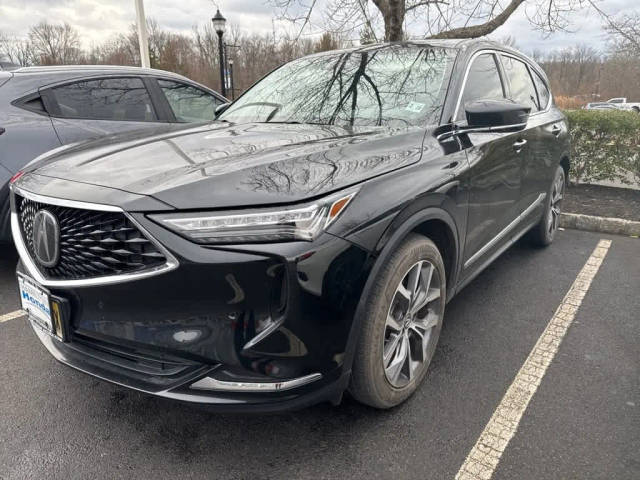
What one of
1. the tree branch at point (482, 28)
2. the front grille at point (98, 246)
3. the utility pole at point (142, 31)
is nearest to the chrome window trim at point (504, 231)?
the front grille at point (98, 246)

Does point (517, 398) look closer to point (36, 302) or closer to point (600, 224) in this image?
point (36, 302)

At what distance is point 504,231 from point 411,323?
140 cm

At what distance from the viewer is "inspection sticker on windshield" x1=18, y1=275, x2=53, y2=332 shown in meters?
1.88

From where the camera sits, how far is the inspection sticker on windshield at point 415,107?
257 centimetres

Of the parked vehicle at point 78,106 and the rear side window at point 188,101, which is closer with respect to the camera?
the parked vehicle at point 78,106

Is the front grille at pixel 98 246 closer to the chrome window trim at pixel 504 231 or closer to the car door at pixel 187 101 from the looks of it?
the chrome window trim at pixel 504 231

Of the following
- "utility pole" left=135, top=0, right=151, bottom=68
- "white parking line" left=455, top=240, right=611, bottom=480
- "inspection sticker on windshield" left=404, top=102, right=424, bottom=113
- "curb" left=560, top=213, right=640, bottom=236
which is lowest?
"white parking line" left=455, top=240, right=611, bottom=480

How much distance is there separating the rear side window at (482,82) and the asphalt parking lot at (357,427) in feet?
4.77

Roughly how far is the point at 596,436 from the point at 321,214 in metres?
1.57

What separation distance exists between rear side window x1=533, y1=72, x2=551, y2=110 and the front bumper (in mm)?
3296

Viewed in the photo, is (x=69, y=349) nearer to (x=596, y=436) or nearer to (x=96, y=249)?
(x=96, y=249)

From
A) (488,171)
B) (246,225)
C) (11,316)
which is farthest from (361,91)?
(11,316)

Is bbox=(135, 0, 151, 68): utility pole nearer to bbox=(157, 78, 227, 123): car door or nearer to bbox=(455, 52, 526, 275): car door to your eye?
bbox=(157, 78, 227, 123): car door

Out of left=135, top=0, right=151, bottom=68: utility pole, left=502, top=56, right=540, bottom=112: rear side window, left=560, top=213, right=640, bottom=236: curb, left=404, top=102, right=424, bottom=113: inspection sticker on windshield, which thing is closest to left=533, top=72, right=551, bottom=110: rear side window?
left=502, top=56, right=540, bottom=112: rear side window
